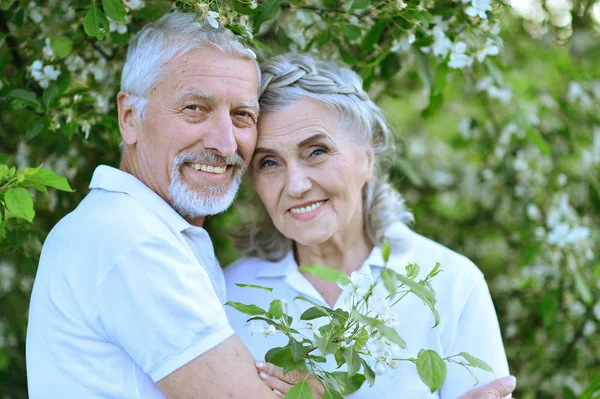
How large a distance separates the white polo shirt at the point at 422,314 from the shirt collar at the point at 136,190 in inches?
22.8

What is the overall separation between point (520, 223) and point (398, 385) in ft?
6.37

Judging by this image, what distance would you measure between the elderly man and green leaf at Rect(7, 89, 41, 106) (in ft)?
1.14

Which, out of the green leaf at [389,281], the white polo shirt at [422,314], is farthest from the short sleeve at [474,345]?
Result: the green leaf at [389,281]

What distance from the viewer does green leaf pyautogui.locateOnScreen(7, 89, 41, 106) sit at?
279 centimetres

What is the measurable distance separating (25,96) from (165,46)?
62cm

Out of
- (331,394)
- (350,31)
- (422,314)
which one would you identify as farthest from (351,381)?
(350,31)

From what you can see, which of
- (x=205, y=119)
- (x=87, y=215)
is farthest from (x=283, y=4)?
(x=87, y=215)

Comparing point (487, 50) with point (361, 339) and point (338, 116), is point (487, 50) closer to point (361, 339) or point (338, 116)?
point (338, 116)

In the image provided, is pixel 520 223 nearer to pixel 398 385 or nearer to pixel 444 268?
pixel 444 268

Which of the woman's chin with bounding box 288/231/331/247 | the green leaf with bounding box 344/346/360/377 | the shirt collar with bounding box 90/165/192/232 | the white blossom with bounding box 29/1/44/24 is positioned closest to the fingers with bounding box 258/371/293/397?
the green leaf with bounding box 344/346/360/377

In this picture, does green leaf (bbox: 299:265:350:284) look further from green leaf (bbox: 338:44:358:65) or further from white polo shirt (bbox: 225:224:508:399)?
green leaf (bbox: 338:44:358:65)

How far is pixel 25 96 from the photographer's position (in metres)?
2.79

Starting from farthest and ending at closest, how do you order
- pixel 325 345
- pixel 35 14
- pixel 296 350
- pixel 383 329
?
pixel 35 14
pixel 296 350
pixel 325 345
pixel 383 329

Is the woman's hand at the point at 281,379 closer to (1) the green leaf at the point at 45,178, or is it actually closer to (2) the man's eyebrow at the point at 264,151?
(1) the green leaf at the point at 45,178
